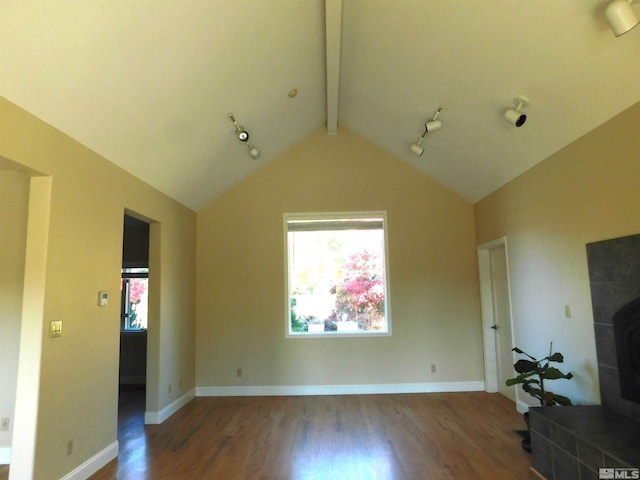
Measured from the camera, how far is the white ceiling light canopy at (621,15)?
1.92m

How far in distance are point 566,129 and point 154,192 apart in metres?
4.05

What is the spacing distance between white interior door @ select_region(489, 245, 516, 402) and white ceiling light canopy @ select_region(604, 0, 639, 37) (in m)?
3.03

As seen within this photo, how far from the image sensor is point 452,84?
336 centimetres

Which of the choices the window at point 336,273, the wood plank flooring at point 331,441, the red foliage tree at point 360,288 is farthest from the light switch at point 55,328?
the red foliage tree at point 360,288

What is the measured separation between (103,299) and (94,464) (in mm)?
1297

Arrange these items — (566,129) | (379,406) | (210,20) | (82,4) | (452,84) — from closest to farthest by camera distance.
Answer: (82,4) → (210,20) → (566,129) → (452,84) → (379,406)

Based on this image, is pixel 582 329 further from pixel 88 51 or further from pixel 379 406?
pixel 88 51

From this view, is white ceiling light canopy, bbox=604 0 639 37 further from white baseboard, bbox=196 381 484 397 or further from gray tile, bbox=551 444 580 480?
white baseboard, bbox=196 381 484 397

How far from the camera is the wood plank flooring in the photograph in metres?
2.90

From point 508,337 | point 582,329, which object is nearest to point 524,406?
point 508,337

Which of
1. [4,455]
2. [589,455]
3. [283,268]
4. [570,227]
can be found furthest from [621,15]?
[4,455]

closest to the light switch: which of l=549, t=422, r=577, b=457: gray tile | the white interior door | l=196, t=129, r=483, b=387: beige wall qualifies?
l=196, t=129, r=483, b=387: beige wall

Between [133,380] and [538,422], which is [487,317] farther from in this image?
[133,380]

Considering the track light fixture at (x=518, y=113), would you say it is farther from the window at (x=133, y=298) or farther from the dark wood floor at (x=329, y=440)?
the window at (x=133, y=298)
